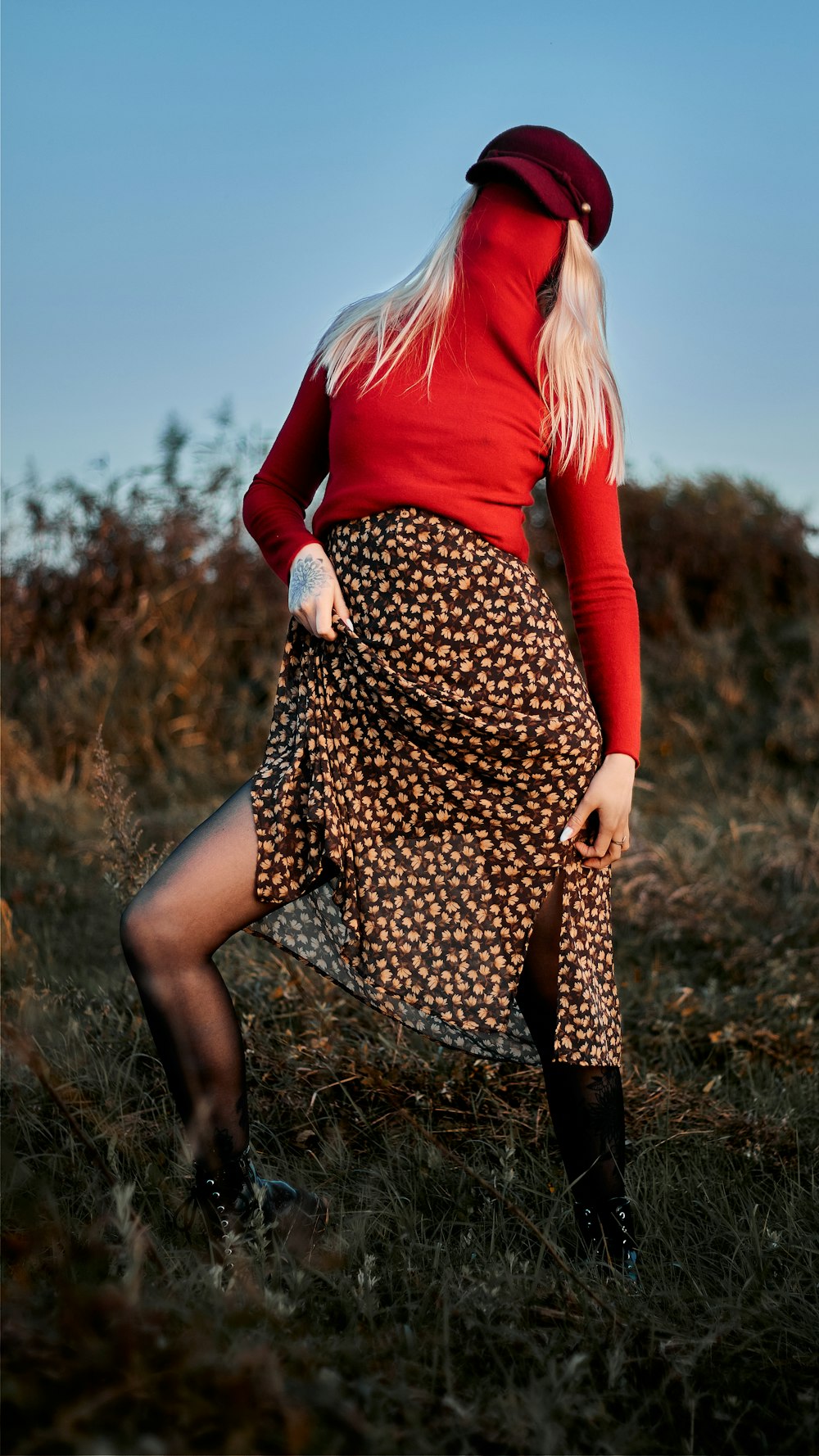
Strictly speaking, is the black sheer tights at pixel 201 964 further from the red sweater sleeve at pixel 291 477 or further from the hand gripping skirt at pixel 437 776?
the red sweater sleeve at pixel 291 477

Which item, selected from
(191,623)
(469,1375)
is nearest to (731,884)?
(469,1375)

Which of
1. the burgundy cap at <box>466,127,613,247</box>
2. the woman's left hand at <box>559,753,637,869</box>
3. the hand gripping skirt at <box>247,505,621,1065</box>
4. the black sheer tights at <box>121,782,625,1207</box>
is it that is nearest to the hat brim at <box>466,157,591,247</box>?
the burgundy cap at <box>466,127,613,247</box>

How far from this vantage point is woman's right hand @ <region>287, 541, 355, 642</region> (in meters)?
1.79

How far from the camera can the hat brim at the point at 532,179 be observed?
1891 millimetres

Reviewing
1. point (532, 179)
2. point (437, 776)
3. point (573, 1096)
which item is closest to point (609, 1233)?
point (573, 1096)

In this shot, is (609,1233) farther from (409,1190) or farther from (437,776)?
(437,776)

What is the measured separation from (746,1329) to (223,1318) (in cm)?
81

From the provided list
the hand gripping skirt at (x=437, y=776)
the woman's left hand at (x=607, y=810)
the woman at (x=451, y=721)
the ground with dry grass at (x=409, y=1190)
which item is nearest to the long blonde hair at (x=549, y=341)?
the woman at (x=451, y=721)

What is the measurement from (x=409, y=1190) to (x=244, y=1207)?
1.38 feet

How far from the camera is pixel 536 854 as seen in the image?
1.85 m

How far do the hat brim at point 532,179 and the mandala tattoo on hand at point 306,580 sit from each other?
0.75 m

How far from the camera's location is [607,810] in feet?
6.16

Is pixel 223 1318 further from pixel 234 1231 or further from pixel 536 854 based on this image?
pixel 536 854

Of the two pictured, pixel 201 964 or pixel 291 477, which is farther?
pixel 291 477
